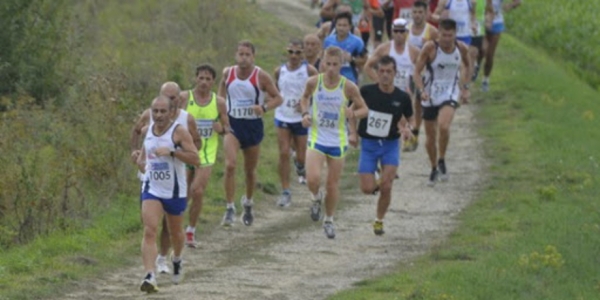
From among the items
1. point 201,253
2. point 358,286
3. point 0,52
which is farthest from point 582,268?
point 0,52

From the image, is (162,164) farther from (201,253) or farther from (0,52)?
(0,52)

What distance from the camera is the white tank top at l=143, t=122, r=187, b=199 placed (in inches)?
578

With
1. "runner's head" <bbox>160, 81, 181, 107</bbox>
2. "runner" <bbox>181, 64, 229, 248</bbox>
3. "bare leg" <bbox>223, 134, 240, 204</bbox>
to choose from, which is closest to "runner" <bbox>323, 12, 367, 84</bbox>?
"bare leg" <bbox>223, 134, 240, 204</bbox>

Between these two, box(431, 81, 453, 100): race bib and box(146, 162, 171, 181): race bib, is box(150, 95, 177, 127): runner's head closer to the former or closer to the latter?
box(146, 162, 171, 181): race bib

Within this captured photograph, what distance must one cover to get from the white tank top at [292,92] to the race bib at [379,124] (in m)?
1.87

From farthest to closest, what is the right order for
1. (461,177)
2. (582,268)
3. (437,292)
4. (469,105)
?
(469,105) < (461,177) < (582,268) < (437,292)

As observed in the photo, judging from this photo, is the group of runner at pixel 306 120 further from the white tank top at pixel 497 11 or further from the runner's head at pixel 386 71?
the white tank top at pixel 497 11

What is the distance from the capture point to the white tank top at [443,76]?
20906mm

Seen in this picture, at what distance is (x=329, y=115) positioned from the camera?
17844 millimetres

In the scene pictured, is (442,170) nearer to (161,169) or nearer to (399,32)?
(399,32)

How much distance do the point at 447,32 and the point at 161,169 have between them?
23.3 feet

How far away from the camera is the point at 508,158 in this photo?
78.1ft

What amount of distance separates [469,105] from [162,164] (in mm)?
14680

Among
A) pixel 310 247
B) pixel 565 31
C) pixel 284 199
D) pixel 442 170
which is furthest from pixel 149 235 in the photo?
pixel 565 31
